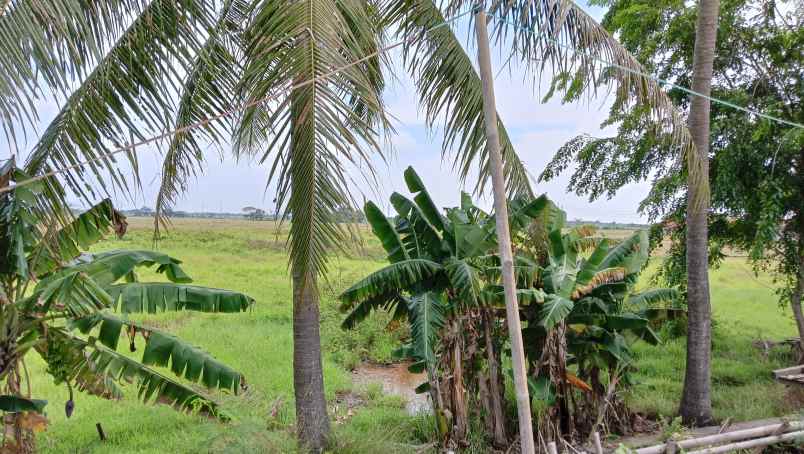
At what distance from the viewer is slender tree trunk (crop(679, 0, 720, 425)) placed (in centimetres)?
582

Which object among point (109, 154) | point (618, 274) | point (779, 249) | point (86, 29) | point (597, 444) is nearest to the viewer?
point (86, 29)

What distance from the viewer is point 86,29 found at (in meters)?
2.97

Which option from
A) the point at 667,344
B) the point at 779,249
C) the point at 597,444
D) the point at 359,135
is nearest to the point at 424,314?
the point at 597,444

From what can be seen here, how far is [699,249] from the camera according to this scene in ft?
19.4

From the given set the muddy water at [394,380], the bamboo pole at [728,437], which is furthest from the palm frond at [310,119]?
the muddy water at [394,380]

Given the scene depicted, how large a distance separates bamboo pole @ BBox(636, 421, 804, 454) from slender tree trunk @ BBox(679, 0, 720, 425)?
1007 millimetres

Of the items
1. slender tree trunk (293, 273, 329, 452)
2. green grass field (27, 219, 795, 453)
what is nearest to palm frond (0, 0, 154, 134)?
green grass field (27, 219, 795, 453)

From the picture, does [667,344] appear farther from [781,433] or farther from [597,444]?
[597,444]

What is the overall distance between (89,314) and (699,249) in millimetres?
5800

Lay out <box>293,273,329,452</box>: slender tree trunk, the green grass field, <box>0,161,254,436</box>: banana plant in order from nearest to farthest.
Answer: <box>0,161,254,436</box>: banana plant
<box>293,273,329,452</box>: slender tree trunk
the green grass field

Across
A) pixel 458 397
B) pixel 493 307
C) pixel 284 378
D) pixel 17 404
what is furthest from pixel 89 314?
pixel 284 378

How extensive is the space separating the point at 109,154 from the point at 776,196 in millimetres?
7217

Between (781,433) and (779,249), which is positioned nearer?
(781,433)

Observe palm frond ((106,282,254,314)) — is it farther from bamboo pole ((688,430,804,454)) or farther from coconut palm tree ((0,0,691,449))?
bamboo pole ((688,430,804,454))
